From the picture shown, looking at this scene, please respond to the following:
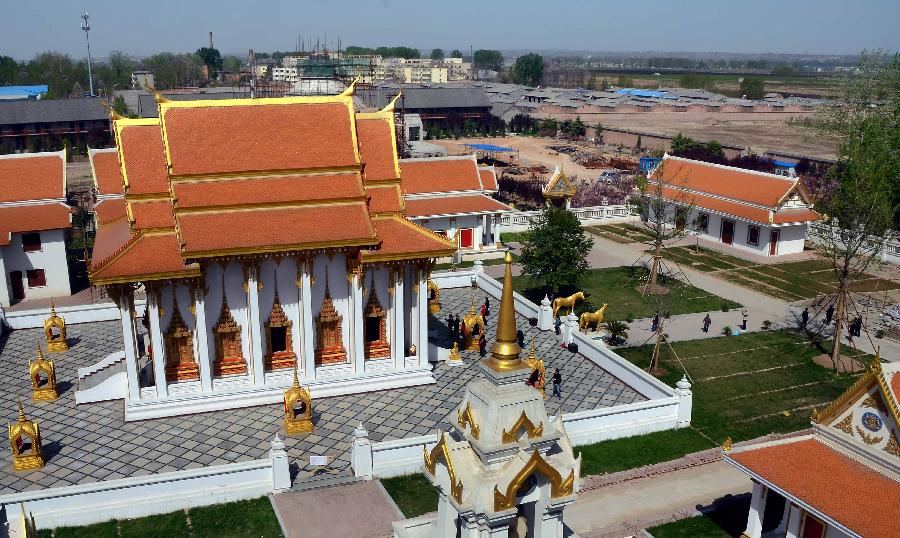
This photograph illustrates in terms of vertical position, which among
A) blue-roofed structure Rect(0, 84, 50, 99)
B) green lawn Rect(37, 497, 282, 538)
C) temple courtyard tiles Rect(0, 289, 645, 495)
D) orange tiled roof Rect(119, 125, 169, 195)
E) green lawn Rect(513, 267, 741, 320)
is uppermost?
blue-roofed structure Rect(0, 84, 50, 99)

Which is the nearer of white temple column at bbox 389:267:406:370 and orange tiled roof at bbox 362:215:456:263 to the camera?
orange tiled roof at bbox 362:215:456:263

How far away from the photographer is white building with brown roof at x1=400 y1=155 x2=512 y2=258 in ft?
151

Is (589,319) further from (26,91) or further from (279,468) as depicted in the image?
(26,91)

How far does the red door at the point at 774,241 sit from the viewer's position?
4697cm

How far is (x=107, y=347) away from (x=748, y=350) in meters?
26.5

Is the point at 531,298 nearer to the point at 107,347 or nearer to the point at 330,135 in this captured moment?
the point at 330,135

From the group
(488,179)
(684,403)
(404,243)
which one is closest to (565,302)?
(684,403)

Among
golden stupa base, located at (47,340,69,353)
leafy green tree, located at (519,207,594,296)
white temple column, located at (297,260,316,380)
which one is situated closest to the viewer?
white temple column, located at (297,260,316,380)

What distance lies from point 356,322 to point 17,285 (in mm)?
21219

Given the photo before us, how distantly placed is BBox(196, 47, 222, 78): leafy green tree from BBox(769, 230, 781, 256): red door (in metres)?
154

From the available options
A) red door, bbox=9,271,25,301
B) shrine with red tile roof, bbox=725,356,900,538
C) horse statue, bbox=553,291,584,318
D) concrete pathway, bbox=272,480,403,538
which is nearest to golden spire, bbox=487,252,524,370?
concrete pathway, bbox=272,480,403,538

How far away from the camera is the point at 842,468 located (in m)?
17.9

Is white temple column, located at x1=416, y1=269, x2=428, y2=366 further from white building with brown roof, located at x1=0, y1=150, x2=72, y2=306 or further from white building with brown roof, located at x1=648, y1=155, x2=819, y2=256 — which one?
white building with brown roof, located at x1=648, y1=155, x2=819, y2=256

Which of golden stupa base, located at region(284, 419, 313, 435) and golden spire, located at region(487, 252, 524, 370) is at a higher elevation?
golden spire, located at region(487, 252, 524, 370)
